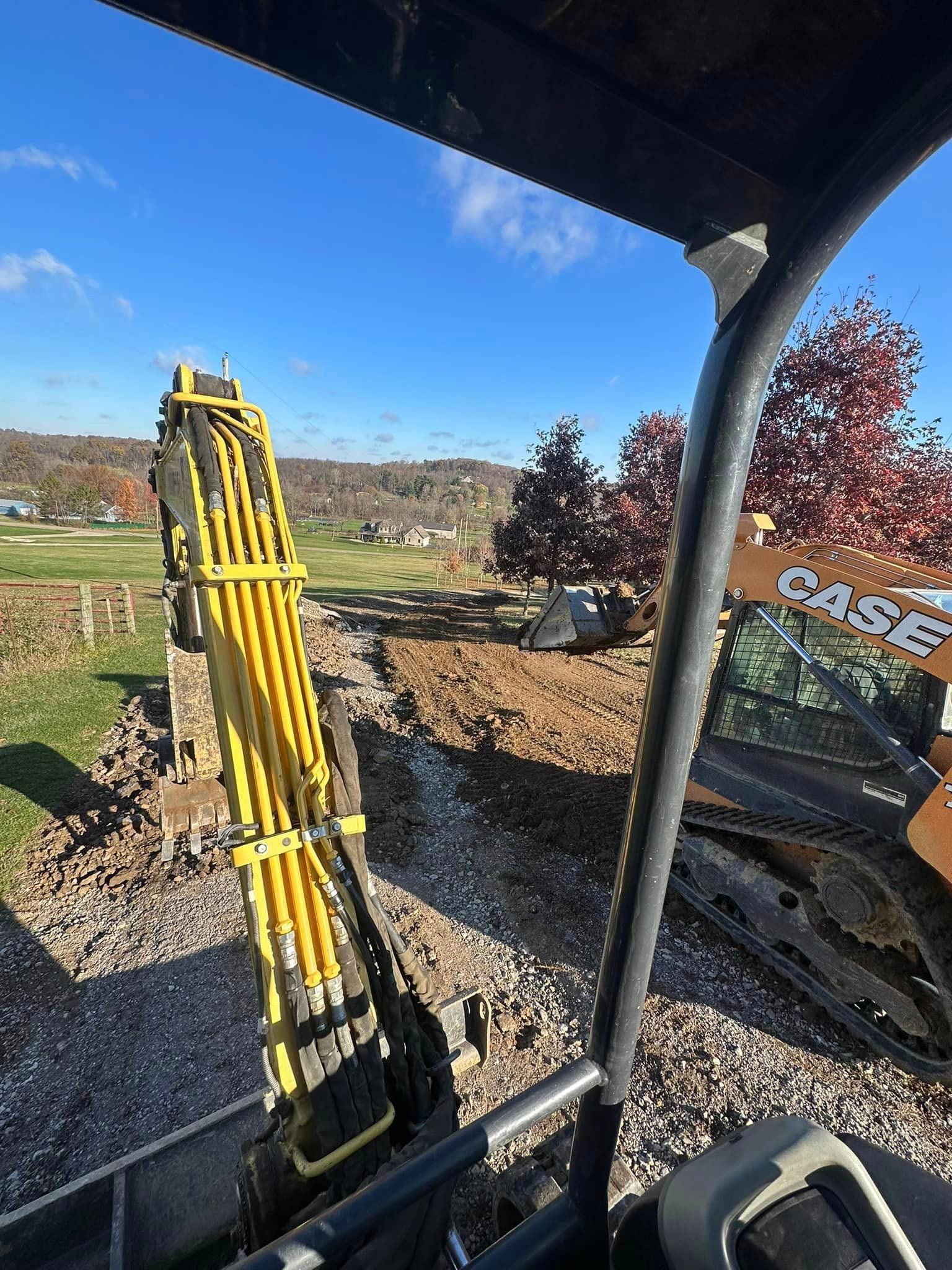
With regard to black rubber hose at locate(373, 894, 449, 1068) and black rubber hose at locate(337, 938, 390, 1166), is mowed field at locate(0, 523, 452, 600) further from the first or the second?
black rubber hose at locate(337, 938, 390, 1166)

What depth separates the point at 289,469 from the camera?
10544 cm

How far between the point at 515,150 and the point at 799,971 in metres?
5.14

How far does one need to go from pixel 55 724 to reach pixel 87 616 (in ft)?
17.3

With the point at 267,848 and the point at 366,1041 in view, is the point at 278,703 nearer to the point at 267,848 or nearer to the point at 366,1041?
the point at 267,848

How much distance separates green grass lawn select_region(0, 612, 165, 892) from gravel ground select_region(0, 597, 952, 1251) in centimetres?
140

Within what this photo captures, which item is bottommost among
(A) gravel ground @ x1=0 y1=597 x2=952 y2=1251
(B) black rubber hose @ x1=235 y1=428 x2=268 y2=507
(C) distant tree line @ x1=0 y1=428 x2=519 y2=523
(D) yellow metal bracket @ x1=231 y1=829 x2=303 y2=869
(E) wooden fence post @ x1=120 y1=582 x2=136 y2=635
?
(A) gravel ground @ x1=0 y1=597 x2=952 y2=1251

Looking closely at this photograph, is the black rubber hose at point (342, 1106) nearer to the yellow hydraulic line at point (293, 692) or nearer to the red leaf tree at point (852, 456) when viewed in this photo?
the yellow hydraulic line at point (293, 692)

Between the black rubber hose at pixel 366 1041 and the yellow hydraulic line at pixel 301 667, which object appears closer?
the black rubber hose at pixel 366 1041

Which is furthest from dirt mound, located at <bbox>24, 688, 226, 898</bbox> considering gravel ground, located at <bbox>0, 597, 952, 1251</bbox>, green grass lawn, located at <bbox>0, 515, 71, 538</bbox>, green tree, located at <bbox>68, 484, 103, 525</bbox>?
green tree, located at <bbox>68, 484, 103, 525</bbox>

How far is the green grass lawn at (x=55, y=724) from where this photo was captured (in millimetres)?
6227

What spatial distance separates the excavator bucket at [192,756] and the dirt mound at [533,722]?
2965 millimetres

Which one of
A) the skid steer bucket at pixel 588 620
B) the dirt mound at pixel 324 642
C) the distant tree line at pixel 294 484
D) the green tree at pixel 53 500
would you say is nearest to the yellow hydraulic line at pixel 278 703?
the skid steer bucket at pixel 588 620

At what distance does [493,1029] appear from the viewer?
3.83 m

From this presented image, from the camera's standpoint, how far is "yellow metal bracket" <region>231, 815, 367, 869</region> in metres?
2.20
